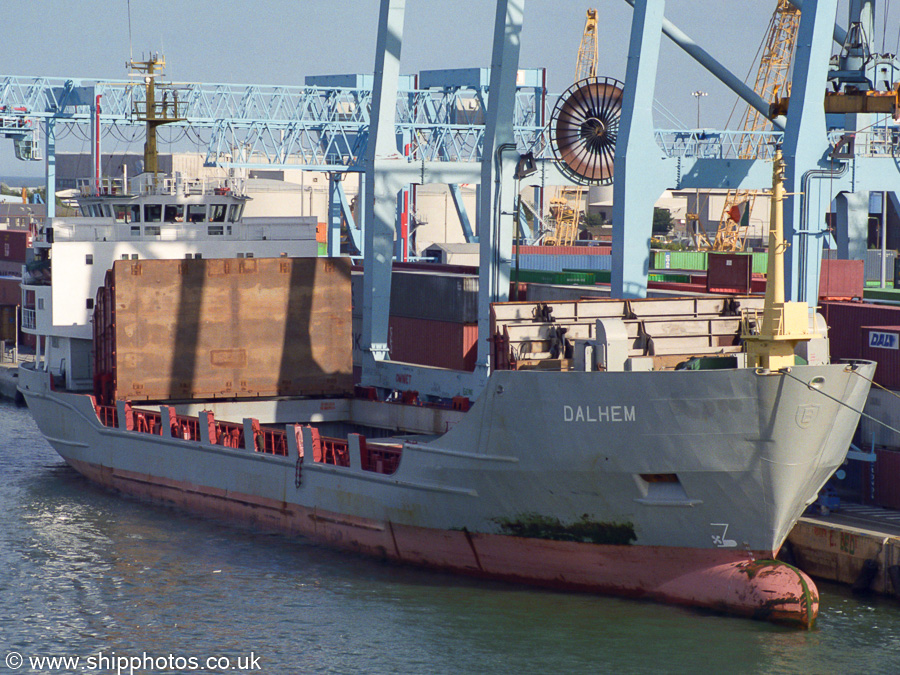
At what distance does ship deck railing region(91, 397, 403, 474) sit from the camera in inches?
891

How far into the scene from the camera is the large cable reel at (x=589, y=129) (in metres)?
29.7

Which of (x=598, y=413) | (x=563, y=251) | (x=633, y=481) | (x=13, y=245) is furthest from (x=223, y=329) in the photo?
(x=13, y=245)

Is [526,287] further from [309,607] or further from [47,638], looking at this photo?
[47,638]

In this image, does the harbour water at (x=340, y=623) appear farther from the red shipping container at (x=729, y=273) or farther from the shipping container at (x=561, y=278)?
the shipping container at (x=561, y=278)

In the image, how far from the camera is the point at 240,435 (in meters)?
25.5

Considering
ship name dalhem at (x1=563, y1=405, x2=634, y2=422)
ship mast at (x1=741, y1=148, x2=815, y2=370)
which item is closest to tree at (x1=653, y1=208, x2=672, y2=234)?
ship mast at (x1=741, y1=148, x2=815, y2=370)

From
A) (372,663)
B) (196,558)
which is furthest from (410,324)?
(372,663)

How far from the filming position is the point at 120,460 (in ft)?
92.5

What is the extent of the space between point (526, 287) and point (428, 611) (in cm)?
1371

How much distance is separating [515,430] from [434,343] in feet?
35.1

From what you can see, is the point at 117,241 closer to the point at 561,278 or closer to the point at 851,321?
the point at 561,278

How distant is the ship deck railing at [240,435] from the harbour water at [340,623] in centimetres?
195

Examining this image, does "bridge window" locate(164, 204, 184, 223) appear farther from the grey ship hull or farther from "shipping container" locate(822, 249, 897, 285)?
"shipping container" locate(822, 249, 897, 285)

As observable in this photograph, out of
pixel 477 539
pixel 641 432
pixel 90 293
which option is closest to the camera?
pixel 641 432
